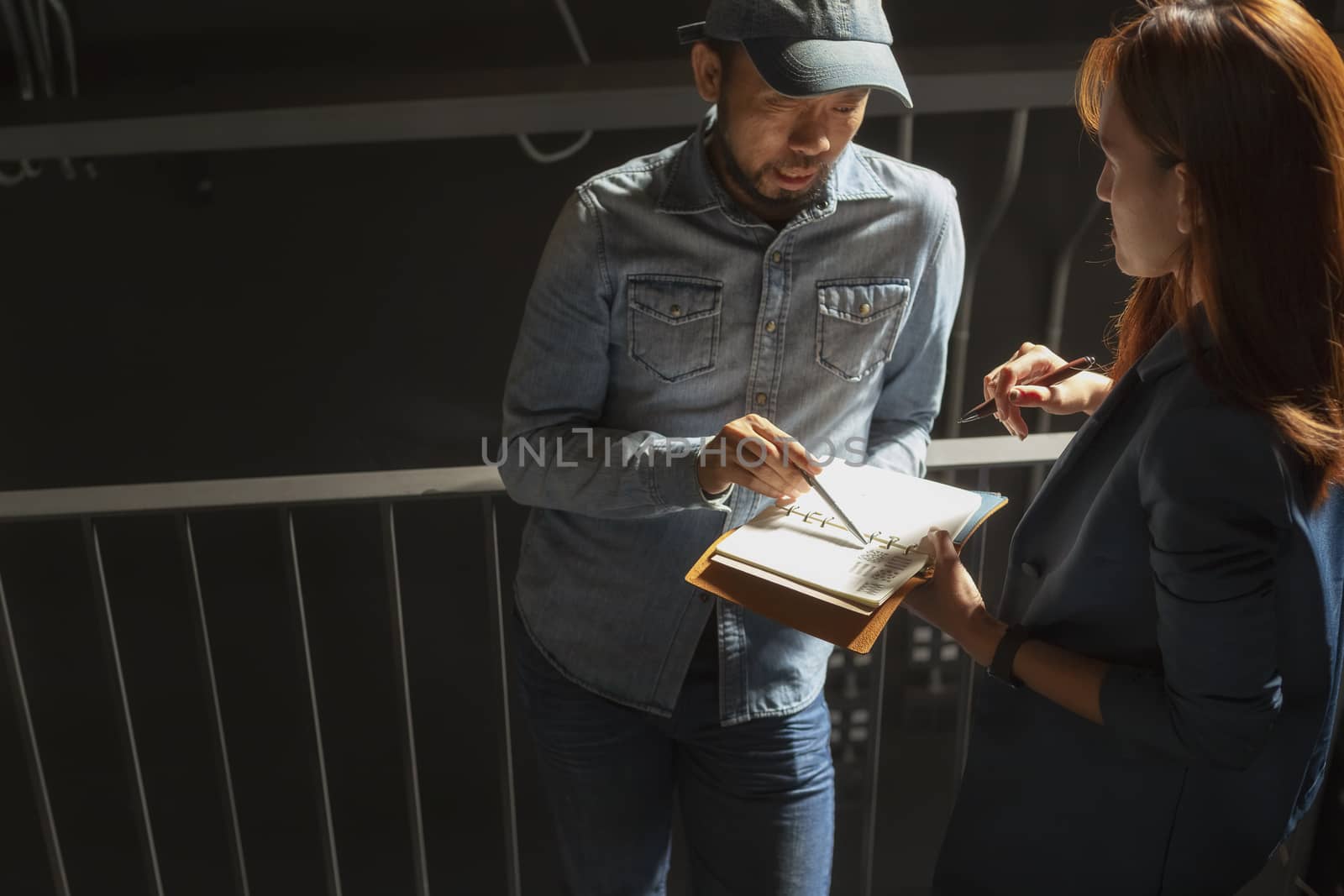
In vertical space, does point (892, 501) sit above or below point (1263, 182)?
below

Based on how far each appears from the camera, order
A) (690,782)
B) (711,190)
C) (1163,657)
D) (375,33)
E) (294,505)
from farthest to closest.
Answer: (375,33) < (294,505) < (690,782) < (711,190) < (1163,657)

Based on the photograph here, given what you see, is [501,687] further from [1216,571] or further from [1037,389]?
[1216,571]

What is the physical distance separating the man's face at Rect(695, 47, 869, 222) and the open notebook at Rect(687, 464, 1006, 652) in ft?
1.04

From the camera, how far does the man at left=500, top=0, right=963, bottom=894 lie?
1232 mm

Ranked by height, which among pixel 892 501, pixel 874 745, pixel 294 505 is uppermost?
pixel 892 501

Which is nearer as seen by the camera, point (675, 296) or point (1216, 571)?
point (1216, 571)

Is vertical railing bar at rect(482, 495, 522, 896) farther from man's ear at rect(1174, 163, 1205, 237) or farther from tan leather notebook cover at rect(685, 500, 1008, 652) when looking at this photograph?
man's ear at rect(1174, 163, 1205, 237)

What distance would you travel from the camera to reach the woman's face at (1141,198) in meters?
0.90

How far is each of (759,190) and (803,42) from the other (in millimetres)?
171

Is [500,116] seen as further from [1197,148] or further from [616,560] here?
[1197,148]

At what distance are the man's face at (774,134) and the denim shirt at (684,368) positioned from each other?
0.03 meters

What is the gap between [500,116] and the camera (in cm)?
183

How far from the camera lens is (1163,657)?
946mm

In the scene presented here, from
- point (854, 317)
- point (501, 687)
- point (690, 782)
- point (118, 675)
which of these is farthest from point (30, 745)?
point (854, 317)
